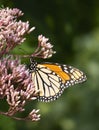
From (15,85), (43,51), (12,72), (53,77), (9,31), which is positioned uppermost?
(9,31)

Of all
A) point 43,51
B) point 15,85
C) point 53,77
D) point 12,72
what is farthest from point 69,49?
point 12,72

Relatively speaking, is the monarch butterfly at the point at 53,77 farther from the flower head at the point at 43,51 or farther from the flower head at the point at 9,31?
the flower head at the point at 9,31

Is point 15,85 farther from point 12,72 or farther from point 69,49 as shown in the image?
point 69,49

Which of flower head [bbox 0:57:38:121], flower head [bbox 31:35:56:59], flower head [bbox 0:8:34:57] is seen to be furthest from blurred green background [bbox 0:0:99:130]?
flower head [bbox 0:57:38:121]

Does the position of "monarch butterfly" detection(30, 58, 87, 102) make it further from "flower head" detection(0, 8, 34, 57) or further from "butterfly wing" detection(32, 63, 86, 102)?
"flower head" detection(0, 8, 34, 57)

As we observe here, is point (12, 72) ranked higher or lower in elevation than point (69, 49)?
lower

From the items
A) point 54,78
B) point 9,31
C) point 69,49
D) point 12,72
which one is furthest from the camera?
point 69,49
